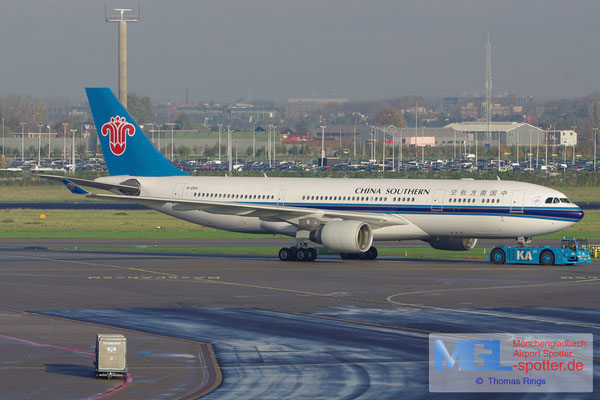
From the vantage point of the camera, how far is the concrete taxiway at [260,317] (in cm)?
2266

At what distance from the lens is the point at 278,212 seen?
173ft

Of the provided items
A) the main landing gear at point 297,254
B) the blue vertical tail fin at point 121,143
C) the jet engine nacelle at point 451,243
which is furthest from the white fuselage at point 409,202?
the blue vertical tail fin at point 121,143

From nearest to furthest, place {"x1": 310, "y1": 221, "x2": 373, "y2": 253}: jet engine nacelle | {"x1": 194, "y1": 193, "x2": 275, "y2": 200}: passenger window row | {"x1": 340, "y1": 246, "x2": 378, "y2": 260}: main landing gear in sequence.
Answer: {"x1": 310, "y1": 221, "x2": 373, "y2": 253}: jet engine nacelle → {"x1": 340, "y1": 246, "x2": 378, "y2": 260}: main landing gear → {"x1": 194, "y1": 193, "x2": 275, "y2": 200}: passenger window row

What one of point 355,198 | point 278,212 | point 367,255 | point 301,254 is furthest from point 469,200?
point 278,212

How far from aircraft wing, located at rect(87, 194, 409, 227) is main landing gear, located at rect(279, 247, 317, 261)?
5.28 ft

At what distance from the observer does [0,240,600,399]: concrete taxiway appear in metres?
22.7

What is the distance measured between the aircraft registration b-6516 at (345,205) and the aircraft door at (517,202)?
0.05 m

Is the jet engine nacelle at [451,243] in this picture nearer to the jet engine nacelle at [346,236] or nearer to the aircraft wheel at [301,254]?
the jet engine nacelle at [346,236]

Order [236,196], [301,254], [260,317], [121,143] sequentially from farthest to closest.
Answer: [121,143], [236,196], [301,254], [260,317]

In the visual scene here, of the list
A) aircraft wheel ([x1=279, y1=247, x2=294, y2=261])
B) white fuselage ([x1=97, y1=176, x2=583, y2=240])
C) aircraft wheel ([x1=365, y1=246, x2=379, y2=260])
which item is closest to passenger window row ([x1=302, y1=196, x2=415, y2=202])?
white fuselage ([x1=97, y1=176, x2=583, y2=240])

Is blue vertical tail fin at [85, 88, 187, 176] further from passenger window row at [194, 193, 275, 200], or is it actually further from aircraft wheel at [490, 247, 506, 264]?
aircraft wheel at [490, 247, 506, 264]

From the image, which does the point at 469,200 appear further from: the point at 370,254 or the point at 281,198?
the point at 281,198

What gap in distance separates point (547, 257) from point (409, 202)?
25.9 ft

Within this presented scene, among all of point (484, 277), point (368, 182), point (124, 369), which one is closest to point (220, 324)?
point (124, 369)
